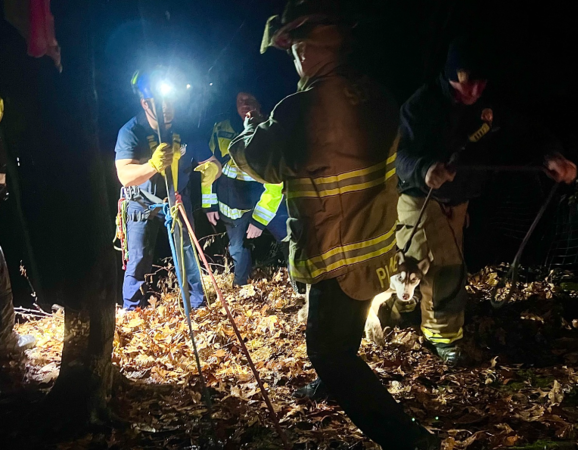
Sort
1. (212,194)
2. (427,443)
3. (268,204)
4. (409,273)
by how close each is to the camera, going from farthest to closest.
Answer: (212,194)
(268,204)
(409,273)
(427,443)

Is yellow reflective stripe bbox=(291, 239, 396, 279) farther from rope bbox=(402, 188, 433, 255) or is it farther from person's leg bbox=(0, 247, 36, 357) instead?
person's leg bbox=(0, 247, 36, 357)

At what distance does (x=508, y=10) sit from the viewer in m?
5.96

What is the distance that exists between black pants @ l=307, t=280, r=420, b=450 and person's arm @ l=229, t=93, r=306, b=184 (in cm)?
71

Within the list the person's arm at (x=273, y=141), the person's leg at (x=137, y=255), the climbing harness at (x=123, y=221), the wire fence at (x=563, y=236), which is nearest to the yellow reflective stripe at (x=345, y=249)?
the person's arm at (x=273, y=141)

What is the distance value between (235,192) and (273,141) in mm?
3828

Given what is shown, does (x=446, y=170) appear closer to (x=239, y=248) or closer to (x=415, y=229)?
(x=415, y=229)

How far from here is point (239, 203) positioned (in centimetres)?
607

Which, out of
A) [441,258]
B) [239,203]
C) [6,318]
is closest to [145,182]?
[239,203]

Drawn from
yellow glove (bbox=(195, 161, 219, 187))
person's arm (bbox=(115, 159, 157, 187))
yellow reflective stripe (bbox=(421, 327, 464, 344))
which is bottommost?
yellow reflective stripe (bbox=(421, 327, 464, 344))

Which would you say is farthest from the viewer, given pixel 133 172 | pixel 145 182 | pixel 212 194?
pixel 212 194

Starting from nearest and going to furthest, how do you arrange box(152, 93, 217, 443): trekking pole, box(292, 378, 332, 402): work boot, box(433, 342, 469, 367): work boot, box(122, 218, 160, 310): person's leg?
box(152, 93, 217, 443): trekking pole, box(292, 378, 332, 402): work boot, box(433, 342, 469, 367): work boot, box(122, 218, 160, 310): person's leg

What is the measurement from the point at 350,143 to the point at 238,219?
4022 mm

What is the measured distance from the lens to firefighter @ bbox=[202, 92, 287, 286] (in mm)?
5816

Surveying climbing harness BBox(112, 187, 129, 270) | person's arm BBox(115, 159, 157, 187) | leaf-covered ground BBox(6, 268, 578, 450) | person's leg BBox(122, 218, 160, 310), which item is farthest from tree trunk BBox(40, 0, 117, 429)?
climbing harness BBox(112, 187, 129, 270)
